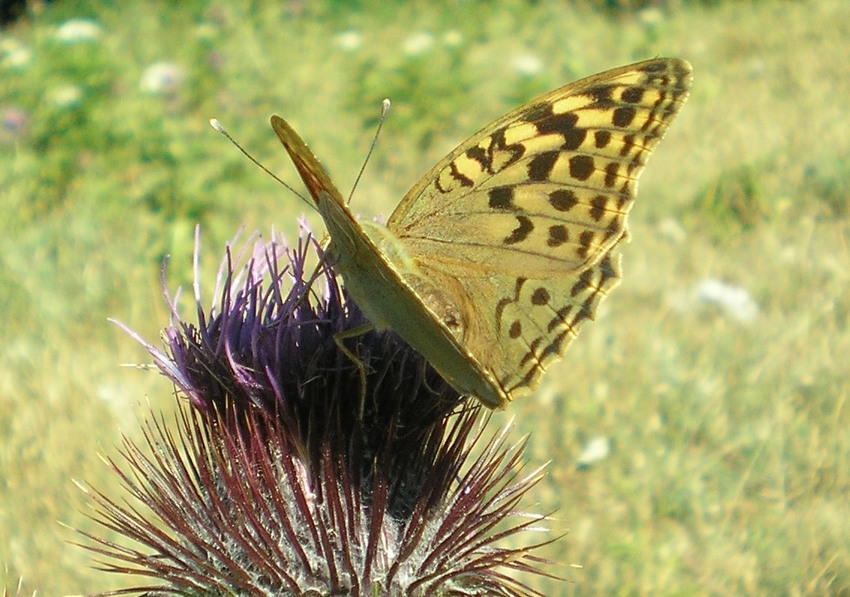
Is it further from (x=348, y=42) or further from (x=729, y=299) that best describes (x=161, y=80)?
(x=729, y=299)

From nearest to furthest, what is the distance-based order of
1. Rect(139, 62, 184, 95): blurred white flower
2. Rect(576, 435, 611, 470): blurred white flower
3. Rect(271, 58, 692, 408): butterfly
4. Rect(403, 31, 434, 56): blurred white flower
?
1. Rect(271, 58, 692, 408): butterfly
2. Rect(576, 435, 611, 470): blurred white flower
3. Rect(139, 62, 184, 95): blurred white flower
4. Rect(403, 31, 434, 56): blurred white flower

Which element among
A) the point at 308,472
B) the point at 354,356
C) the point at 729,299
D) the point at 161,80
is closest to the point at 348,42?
the point at 161,80

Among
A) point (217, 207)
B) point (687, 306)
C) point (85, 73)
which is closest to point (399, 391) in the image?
point (687, 306)

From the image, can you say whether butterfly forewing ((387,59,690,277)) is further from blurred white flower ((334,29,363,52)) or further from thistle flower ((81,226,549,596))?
blurred white flower ((334,29,363,52))

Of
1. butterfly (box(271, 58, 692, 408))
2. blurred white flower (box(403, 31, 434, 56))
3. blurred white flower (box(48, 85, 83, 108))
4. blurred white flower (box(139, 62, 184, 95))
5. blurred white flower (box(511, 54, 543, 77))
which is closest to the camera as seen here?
butterfly (box(271, 58, 692, 408))

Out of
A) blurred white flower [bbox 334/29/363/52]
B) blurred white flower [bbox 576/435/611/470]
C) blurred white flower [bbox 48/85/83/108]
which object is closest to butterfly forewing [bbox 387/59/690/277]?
blurred white flower [bbox 576/435/611/470]
